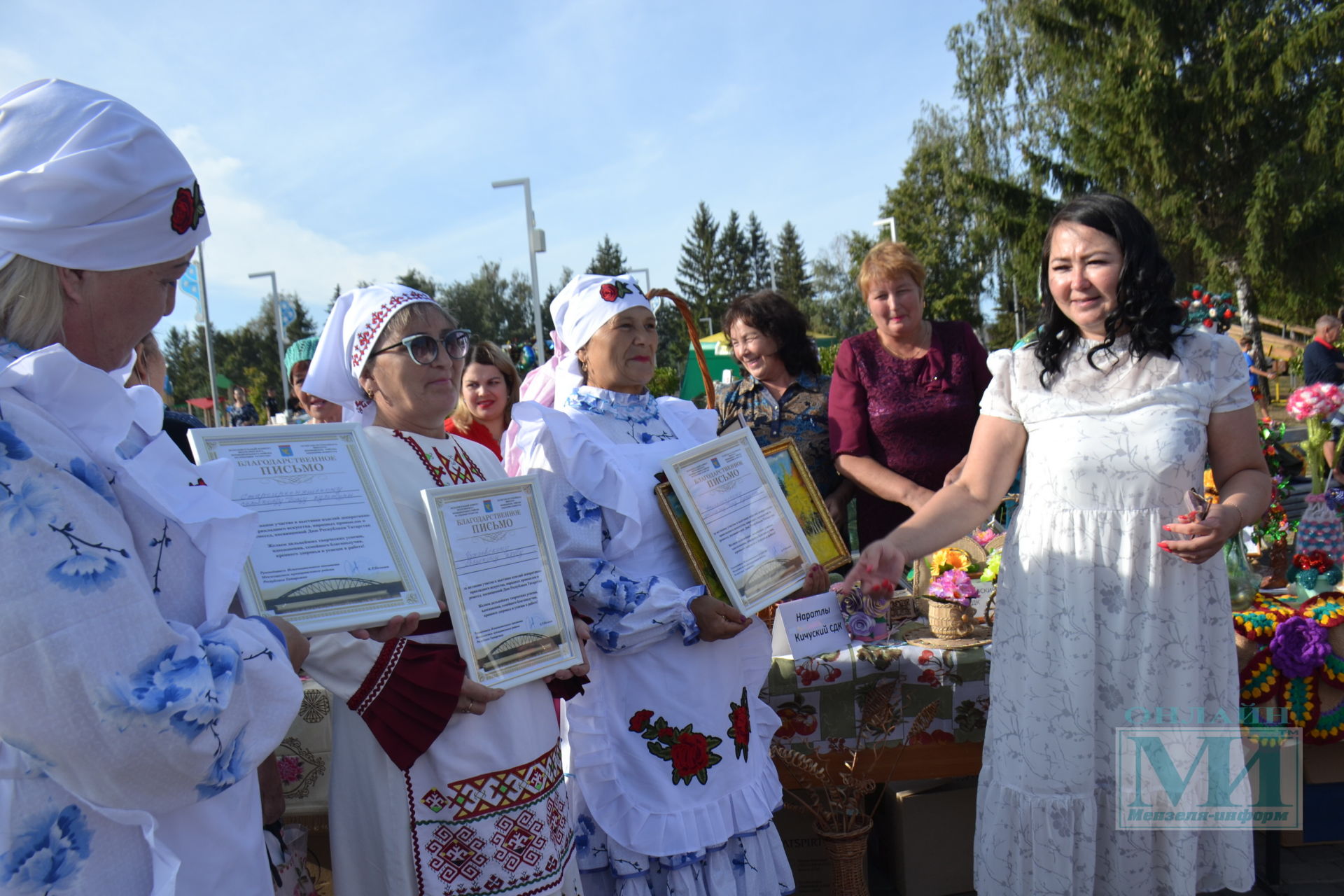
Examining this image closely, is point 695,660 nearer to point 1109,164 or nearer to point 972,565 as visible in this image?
point 972,565

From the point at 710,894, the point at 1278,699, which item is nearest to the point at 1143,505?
the point at 1278,699

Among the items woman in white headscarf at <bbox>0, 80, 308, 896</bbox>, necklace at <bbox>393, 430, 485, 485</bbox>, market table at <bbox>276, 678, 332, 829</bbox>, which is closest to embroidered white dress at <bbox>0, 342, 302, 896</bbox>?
woman in white headscarf at <bbox>0, 80, 308, 896</bbox>

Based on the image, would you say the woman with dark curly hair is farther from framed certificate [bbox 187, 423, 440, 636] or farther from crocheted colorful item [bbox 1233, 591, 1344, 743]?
framed certificate [bbox 187, 423, 440, 636]

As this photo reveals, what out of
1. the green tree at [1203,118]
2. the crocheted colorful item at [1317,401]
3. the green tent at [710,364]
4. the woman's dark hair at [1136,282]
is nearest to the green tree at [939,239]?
the green tree at [1203,118]

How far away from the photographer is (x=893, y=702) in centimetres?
328

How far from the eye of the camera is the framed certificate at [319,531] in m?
1.69

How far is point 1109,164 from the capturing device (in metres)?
24.9

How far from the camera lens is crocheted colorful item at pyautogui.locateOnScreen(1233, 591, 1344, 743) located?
3051mm

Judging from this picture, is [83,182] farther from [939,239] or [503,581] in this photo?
[939,239]

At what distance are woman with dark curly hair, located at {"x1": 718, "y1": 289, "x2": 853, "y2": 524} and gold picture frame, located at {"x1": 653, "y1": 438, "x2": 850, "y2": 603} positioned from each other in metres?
1.50

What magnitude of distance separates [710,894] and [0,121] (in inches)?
95.5

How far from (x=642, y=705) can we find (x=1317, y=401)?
433 cm

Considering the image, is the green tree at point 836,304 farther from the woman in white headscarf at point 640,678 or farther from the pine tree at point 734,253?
the woman in white headscarf at point 640,678

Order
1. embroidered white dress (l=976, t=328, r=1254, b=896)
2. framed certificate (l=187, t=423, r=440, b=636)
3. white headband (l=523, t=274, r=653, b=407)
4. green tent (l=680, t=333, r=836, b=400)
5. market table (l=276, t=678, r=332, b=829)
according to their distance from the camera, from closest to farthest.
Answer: framed certificate (l=187, t=423, r=440, b=636), embroidered white dress (l=976, t=328, r=1254, b=896), white headband (l=523, t=274, r=653, b=407), market table (l=276, t=678, r=332, b=829), green tent (l=680, t=333, r=836, b=400)
